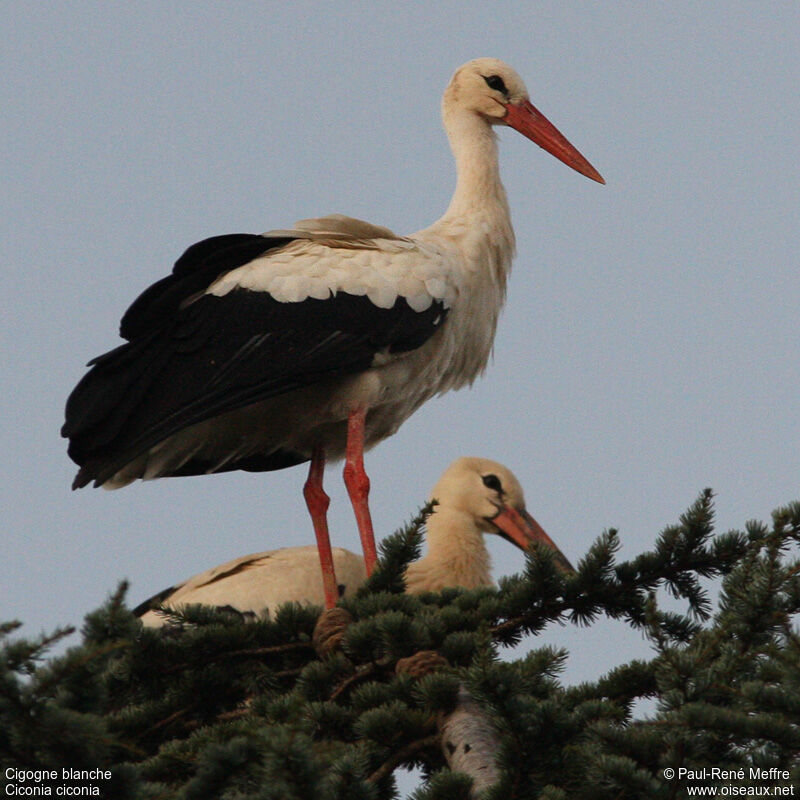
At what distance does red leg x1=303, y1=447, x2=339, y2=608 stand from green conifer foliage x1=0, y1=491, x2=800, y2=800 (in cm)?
174

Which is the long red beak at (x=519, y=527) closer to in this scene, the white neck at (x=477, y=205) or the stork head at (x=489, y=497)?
the stork head at (x=489, y=497)

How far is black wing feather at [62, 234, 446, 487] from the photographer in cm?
569

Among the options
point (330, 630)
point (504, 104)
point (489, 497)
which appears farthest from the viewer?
point (489, 497)

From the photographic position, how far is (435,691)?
3.60 m

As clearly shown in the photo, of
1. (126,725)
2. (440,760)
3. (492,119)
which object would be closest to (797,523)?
(440,760)

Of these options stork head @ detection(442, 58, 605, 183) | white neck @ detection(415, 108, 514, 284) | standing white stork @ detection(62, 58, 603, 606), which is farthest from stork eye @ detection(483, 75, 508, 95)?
standing white stork @ detection(62, 58, 603, 606)

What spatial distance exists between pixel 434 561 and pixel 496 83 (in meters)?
2.55

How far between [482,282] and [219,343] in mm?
1468

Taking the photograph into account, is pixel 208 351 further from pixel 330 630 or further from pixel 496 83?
pixel 496 83

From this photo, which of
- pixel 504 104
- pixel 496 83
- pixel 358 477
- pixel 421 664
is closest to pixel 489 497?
pixel 358 477

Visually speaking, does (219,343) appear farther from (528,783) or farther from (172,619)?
(528,783)

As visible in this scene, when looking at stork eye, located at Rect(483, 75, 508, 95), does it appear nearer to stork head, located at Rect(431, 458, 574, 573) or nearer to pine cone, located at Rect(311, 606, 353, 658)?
stork head, located at Rect(431, 458, 574, 573)

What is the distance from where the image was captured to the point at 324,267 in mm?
6281

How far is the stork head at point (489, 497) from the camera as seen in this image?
25.7ft
